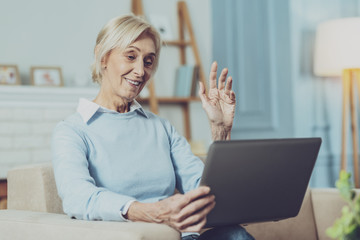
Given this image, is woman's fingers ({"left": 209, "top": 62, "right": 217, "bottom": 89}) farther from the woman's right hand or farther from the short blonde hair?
the woman's right hand

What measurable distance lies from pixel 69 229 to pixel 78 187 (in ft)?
0.48

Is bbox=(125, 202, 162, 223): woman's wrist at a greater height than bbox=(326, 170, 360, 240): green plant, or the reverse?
bbox=(326, 170, 360, 240): green plant

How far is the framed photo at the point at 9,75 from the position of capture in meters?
3.84

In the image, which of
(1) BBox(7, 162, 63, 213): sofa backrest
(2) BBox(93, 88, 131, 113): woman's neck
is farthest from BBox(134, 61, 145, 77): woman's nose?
(1) BBox(7, 162, 63, 213): sofa backrest

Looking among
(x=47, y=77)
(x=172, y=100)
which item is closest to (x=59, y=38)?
(x=47, y=77)

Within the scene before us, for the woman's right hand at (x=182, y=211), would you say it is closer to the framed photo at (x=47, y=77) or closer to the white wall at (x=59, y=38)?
the white wall at (x=59, y=38)

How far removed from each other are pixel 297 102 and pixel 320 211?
2.50 m

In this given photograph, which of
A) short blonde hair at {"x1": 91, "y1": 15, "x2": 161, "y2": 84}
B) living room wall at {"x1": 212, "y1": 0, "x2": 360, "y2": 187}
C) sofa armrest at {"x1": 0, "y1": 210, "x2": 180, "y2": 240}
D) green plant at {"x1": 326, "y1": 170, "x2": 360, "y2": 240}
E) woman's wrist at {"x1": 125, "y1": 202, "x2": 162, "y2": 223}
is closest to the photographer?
green plant at {"x1": 326, "y1": 170, "x2": 360, "y2": 240}

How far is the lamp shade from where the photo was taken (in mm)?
3963

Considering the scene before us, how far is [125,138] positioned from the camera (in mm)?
1846

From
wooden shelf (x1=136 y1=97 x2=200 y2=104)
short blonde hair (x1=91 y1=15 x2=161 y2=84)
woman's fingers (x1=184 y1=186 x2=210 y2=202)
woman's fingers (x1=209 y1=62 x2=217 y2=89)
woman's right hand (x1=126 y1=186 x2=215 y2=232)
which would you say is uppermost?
short blonde hair (x1=91 y1=15 x2=161 y2=84)

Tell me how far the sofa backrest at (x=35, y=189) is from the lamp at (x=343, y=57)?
109 inches

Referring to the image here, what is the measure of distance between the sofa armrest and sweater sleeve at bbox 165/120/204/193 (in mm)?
523

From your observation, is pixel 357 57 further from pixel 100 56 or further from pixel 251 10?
pixel 100 56
